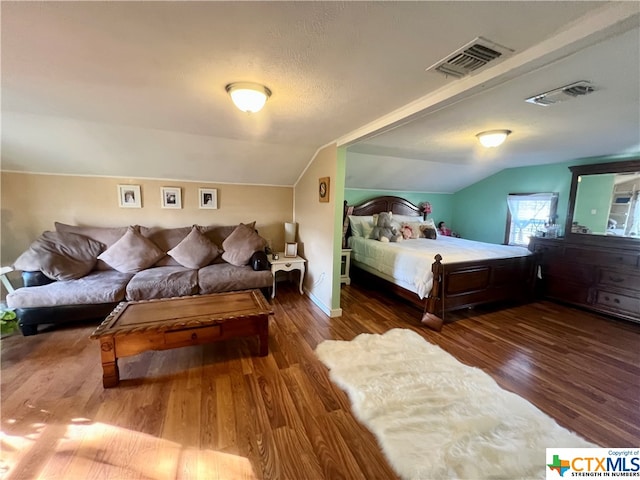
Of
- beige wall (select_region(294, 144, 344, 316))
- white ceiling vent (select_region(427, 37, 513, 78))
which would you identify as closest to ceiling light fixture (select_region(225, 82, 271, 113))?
white ceiling vent (select_region(427, 37, 513, 78))

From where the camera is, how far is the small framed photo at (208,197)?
3.96 m

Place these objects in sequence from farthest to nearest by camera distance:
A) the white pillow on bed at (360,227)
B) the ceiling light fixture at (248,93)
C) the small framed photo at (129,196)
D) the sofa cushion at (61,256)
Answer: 1. the white pillow on bed at (360,227)
2. the small framed photo at (129,196)
3. the sofa cushion at (61,256)
4. the ceiling light fixture at (248,93)

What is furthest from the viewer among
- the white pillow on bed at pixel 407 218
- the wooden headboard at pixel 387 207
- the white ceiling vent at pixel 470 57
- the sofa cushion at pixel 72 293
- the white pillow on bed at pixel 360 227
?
the white pillow on bed at pixel 407 218

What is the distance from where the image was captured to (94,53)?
143cm

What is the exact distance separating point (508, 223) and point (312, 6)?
5427mm

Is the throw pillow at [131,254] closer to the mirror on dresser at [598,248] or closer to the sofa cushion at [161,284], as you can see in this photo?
the sofa cushion at [161,284]

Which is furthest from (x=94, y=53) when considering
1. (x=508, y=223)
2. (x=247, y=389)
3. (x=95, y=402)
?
(x=508, y=223)

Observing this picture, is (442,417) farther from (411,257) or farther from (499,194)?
(499,194)

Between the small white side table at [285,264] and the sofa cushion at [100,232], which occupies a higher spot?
the sofa cushion at [100,232]

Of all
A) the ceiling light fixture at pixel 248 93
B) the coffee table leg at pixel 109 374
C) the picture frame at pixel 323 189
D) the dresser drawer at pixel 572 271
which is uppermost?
the ceiling light fixture at pixel 248 93

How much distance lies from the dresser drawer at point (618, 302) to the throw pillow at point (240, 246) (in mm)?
4504

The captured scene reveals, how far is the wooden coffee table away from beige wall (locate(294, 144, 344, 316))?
1.06 metres

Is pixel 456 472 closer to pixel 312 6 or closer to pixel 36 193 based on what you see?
Answer: pixel 312 6

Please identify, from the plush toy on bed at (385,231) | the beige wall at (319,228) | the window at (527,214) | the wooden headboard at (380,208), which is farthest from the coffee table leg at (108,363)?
the window at (527,214)
